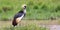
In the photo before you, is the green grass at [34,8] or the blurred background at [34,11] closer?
the blurred background at [34,11]

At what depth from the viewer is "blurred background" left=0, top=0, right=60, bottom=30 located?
41.3 ft

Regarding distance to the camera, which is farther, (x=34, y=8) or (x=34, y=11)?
(x=34, y=8)

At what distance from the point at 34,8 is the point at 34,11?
76cm

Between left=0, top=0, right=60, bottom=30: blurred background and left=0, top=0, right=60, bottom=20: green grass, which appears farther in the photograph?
left=0, top=0, right=60, bottom=20: green grass

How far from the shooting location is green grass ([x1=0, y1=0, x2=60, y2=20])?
13.4 m

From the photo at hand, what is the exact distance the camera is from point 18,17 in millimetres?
9852

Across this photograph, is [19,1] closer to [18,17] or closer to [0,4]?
[0,4]

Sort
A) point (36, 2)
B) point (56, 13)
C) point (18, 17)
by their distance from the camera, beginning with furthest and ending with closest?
1. point (36, 2)
2. point (56, 13)
3. point (18, 17)

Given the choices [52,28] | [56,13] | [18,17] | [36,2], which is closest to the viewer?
[18,17]

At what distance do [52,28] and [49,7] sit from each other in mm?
3740

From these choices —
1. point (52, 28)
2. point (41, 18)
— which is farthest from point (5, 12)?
point (52, 28)

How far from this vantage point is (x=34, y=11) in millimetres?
14094

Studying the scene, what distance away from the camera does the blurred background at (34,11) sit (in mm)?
12586

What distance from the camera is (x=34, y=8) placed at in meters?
14.8
